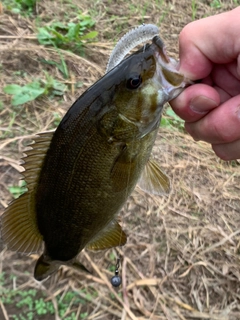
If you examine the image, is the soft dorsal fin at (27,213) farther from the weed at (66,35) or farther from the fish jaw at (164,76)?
the weed at (66,35)

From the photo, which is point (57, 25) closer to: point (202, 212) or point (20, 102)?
point (20, 102)

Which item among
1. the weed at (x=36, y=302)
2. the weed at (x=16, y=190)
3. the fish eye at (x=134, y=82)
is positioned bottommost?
the weed at (x=36, y=302)

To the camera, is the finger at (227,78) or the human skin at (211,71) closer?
the human skin at (211,71)

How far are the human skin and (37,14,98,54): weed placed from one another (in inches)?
75.7

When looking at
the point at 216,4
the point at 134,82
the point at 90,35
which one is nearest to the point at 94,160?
the point at 134,82

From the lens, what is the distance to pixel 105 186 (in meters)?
1.33

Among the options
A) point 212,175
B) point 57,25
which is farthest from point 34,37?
point 212,175

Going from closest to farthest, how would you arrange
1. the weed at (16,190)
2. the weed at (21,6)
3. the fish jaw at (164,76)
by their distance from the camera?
1. the fish jaw at (164,76)
2. the weed at (16,190)
3. the weed at (21,6)

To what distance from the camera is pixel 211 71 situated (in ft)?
4.45

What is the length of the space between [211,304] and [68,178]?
1074mm

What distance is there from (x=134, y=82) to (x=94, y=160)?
0.27m

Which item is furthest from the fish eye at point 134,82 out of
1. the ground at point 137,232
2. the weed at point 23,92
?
the weed at point 23,92

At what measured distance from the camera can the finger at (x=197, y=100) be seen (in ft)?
3.97

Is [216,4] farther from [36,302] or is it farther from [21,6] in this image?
[36,302]
